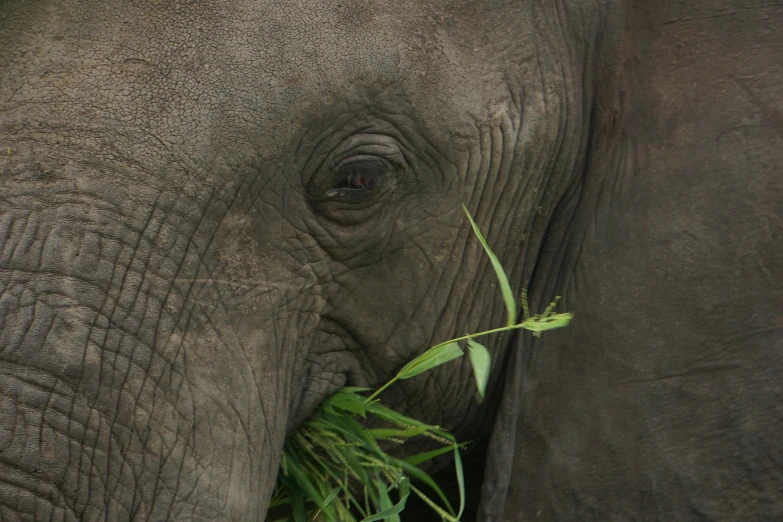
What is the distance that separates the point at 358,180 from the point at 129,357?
63 centimetres

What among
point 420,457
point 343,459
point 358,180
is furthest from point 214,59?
point 420,457

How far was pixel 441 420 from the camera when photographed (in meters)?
2.85

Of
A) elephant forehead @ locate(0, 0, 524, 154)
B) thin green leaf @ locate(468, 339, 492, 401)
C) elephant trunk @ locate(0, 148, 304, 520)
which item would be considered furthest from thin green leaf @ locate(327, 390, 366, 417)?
elephant forehead @ locate(0, 0, 524, 154)

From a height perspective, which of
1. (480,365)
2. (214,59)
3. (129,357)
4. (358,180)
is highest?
(214,59)

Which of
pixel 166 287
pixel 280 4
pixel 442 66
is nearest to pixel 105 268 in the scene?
pixel 166 287

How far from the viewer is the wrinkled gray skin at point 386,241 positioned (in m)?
2.15

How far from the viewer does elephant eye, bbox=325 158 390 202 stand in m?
2.45

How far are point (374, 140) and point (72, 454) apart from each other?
899 millimetres

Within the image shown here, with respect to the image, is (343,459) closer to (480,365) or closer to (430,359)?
(430,359)

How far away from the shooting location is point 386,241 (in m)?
2.52

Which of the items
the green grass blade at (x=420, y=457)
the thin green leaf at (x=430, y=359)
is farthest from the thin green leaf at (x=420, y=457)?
the thin green leaf at (x=430, y=359)

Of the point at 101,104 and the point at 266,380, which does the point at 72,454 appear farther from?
the point at 101,104

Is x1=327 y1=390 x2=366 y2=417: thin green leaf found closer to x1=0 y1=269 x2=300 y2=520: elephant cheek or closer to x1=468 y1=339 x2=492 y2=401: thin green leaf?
x1=0 y1=269 x2=300 y2=520: elephant cheek

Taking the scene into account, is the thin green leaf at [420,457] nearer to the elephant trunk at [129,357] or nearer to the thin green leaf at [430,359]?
the thin green leaf at [430,359]
